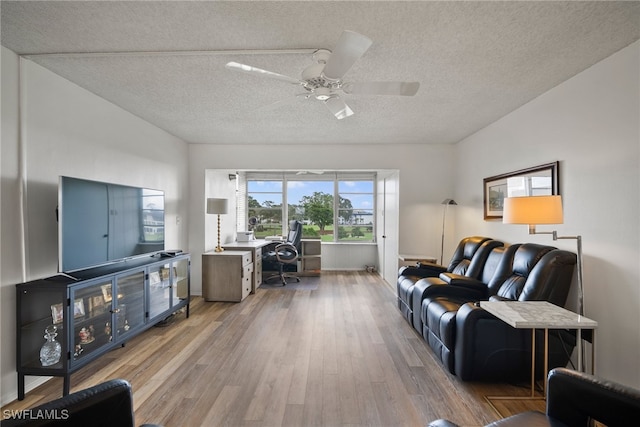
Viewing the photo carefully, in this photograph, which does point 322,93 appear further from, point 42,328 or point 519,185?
point 42,328

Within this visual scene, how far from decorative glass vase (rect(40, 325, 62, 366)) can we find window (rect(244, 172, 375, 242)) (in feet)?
15.4

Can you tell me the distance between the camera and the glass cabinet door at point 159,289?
3.08 m

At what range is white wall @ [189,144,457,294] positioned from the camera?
4.71 m

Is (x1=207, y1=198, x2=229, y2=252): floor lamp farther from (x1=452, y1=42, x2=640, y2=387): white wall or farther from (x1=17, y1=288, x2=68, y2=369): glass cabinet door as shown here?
(x1=452, y1=42, x2=640, y2=387): white wall

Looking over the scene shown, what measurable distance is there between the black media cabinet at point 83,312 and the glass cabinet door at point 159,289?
0.01m

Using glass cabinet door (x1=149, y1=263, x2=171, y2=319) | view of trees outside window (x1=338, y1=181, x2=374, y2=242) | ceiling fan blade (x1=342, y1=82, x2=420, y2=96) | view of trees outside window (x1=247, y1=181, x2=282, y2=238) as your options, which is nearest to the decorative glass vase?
glass cabinet door (x1=149, y1=263, x2=171, y2=319)

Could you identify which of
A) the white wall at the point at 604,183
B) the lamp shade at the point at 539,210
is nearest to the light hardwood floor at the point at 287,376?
the white wall at the point at 604,183

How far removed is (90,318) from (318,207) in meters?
4.97

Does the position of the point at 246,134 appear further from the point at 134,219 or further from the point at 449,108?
the point at 449,108

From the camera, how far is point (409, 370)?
2.46 meters

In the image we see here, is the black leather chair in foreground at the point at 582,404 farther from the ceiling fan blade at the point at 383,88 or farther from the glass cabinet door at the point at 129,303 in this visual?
the glass cabinet door at the point at 129,303

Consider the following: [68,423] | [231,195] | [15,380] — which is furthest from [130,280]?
[231,195]

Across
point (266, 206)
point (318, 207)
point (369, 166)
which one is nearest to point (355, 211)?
point (318, 207)

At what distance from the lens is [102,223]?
2555 millimetres
